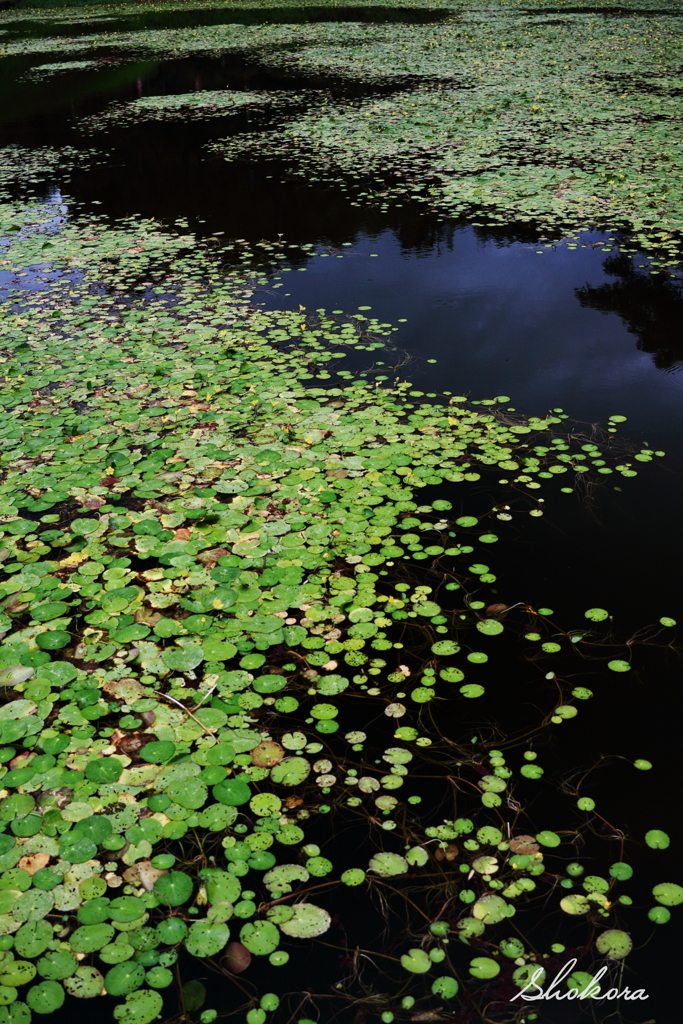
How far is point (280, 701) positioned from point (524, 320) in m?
3.91

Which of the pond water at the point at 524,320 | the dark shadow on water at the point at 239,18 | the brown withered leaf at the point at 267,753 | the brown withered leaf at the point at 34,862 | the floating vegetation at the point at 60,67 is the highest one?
the dark shadow on water at the point at 239,18

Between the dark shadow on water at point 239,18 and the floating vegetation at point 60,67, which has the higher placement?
the dark shadow on water at point 239,18

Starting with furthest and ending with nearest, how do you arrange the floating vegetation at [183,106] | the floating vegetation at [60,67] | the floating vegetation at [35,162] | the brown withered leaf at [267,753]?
the floating vegetation at [60,67] < the floating vegetation at [183,106] < the floating vegetation at [35,162] < the brown withered leaf at [267,753]

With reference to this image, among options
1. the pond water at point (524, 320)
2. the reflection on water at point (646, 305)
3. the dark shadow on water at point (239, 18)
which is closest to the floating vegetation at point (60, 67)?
the dark shadow on water at point (239, 18)

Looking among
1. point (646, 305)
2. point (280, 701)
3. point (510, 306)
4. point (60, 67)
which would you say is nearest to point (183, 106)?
point (60, 67)

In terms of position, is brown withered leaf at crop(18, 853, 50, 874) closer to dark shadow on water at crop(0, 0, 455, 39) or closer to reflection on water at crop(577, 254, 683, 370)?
reflection on water at crop(577, 254, 683, 370)

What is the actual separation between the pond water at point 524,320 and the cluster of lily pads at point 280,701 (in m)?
0.16

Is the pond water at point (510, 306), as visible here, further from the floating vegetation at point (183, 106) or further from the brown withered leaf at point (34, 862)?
the floating vegetation at point (183, 106)

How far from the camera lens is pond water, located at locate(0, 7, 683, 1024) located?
3083 mm

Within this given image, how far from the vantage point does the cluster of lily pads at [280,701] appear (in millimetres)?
1941

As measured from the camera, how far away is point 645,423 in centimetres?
414

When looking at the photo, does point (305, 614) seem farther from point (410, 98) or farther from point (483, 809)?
point (410, 98)

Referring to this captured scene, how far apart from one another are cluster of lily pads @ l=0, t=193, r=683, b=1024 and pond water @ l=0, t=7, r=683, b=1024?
16 centimetres

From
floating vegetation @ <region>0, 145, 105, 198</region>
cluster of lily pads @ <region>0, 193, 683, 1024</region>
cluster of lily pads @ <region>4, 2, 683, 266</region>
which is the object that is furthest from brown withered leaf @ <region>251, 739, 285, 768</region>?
floating vegetation @ <region>0, 145, 105, 198</region>
